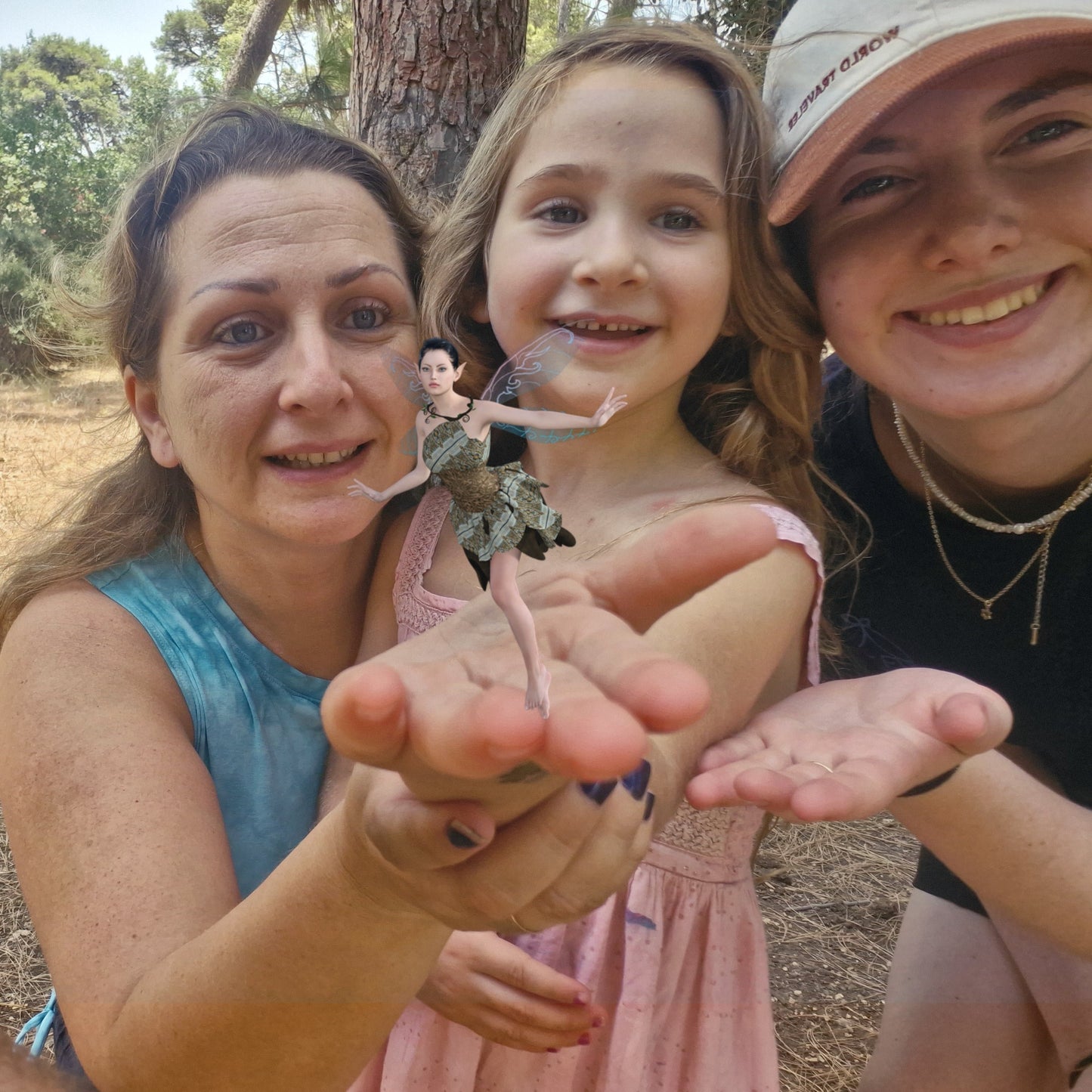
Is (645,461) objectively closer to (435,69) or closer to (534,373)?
(534,373)

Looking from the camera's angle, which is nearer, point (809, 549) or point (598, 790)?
point (598, 790)

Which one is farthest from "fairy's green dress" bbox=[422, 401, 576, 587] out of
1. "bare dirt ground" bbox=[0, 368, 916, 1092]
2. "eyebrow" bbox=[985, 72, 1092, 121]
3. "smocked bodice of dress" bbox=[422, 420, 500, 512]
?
"bare dirt ground" bbox=[0, 368, 916, 1092]

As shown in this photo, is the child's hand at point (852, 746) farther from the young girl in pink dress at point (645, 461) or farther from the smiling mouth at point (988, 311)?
the smiling mouth at point (988, 311)

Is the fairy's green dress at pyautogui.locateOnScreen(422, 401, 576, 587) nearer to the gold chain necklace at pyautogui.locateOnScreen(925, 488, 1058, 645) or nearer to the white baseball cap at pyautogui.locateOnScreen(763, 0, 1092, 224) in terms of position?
the white baseball cap at pyautogui.locateOnScreen(763, 0, 1092, 224)

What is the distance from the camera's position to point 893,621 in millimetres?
1206

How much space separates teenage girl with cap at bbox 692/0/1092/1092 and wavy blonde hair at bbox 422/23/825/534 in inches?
3.1

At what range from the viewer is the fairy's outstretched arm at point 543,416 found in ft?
1.55

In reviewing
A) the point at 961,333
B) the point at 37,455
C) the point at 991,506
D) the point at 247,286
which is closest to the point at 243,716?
the point at 37,455

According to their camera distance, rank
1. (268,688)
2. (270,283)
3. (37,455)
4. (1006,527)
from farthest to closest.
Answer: (1006,527) → (268,688) → (37,455) → (270,283)

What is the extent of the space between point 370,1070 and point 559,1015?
0.25 meters

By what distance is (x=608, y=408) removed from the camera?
52 centimetres

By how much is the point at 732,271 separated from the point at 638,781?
1.36 ft

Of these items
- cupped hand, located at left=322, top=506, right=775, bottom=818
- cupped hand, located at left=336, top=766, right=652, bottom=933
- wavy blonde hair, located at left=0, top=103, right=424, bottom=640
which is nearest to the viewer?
cupped hand, located at left=322, top=506, right=775, bottom=818

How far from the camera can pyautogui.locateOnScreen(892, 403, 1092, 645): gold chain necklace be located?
117 cm
